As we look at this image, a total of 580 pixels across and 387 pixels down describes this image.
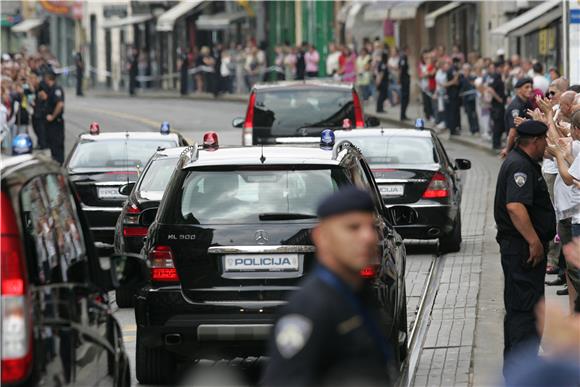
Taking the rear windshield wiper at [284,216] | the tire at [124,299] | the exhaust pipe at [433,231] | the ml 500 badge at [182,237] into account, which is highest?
the rear windshield wiper at [284,216]

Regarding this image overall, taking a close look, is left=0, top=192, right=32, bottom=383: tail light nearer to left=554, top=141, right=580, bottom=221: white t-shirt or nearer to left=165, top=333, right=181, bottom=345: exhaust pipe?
left=165, top=333, right=181, bottom=345: exhaust pipe

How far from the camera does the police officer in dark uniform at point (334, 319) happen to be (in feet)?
16.2

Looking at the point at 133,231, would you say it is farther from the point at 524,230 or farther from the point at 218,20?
the point at 218,20

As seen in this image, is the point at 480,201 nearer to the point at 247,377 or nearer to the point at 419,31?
the point at 247,377

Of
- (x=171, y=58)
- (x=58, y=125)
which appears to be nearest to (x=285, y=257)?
(x=58, y=125)

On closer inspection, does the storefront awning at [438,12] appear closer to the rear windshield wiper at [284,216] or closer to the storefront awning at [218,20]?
the storefront awning at [218,20]

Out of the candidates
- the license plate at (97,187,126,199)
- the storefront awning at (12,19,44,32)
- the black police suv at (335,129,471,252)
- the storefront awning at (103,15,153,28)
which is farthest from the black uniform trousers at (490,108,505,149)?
the storefront awning at (12,19,44,32)

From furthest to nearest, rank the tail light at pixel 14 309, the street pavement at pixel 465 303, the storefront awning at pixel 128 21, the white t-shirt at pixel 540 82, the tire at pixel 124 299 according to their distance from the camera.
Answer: the storefront awning at pixel 128 21 < the white t-shirt at pixel 540 82 < the tire at pixel 124 299 < the street pavement at pixel 465 303 < the tail light at pixel 14 309

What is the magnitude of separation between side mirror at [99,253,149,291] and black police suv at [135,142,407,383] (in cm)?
216

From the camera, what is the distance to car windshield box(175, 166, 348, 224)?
10.3 m

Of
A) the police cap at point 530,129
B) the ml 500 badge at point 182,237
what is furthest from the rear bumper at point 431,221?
the ml 500 badge at point 182,237

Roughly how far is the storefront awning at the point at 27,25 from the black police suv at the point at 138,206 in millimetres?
75864

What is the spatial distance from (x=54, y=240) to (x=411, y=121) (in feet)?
115

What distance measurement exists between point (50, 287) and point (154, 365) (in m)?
4.08
